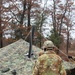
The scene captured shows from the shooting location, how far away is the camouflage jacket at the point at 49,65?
5.12 metres

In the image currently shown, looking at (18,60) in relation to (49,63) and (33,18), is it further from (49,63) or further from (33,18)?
(33,18)

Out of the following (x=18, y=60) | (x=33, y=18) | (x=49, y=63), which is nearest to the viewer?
(x=49, y=63)

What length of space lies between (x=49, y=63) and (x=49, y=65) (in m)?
0.04

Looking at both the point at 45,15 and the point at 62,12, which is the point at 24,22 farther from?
the point at 62,12

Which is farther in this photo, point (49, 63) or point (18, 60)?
point (18, 60)

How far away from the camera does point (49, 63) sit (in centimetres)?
516

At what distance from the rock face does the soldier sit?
5818 mm

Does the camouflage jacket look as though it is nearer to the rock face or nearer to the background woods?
the rock face

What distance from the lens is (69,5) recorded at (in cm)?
3453

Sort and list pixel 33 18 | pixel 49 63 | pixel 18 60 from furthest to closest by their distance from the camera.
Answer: pixel 33 18 < pixel 18 60 < pixel 49 63

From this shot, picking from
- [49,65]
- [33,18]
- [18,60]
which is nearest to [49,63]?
[49,65]

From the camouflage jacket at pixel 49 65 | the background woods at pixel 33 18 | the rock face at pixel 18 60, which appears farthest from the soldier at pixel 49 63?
the background woods at pixel 33 18

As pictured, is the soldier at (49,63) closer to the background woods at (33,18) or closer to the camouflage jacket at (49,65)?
the camouflage jacket at (49,65)

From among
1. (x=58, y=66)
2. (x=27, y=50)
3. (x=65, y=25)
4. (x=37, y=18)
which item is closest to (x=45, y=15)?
(x=37, y=18)
